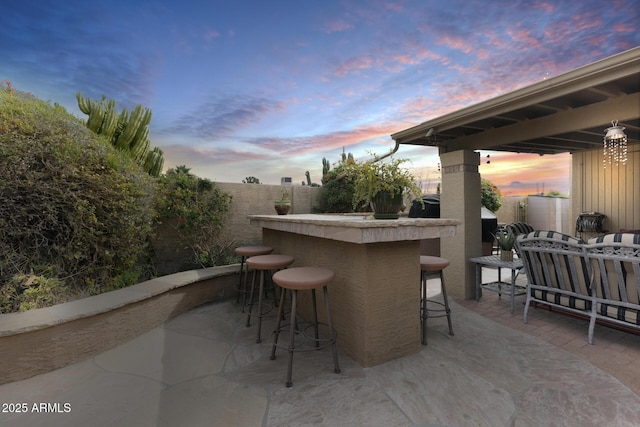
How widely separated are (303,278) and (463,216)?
2.93 m

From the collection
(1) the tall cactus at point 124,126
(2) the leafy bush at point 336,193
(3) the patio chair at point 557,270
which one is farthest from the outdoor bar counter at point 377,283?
(1) the tall cactus at point 124,126

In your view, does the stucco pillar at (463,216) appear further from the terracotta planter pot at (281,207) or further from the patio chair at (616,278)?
the terracotta planter pot at (281,207)

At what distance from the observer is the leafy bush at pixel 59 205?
2.77 m

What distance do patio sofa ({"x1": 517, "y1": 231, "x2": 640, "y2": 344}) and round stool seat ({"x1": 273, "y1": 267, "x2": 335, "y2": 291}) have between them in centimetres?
242

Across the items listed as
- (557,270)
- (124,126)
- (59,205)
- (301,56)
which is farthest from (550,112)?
(124,126)

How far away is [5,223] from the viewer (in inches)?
107

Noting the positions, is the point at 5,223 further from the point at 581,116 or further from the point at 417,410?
the point at 581,116

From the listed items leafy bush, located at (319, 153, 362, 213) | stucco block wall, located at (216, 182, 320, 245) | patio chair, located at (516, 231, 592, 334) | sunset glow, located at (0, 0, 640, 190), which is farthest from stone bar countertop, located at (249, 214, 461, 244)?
leafy bush, located at (319, 153, 362, 213)

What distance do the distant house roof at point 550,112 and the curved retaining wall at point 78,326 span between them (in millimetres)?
4059

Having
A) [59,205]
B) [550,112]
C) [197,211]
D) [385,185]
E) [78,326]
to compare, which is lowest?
[78,326]

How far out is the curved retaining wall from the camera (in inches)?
87.1

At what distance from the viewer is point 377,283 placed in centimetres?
231

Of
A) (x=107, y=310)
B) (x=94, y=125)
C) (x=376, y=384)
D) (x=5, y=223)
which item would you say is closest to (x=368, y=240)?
(x=376, y=384)

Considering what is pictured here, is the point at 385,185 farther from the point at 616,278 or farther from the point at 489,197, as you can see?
the point at 489,197
